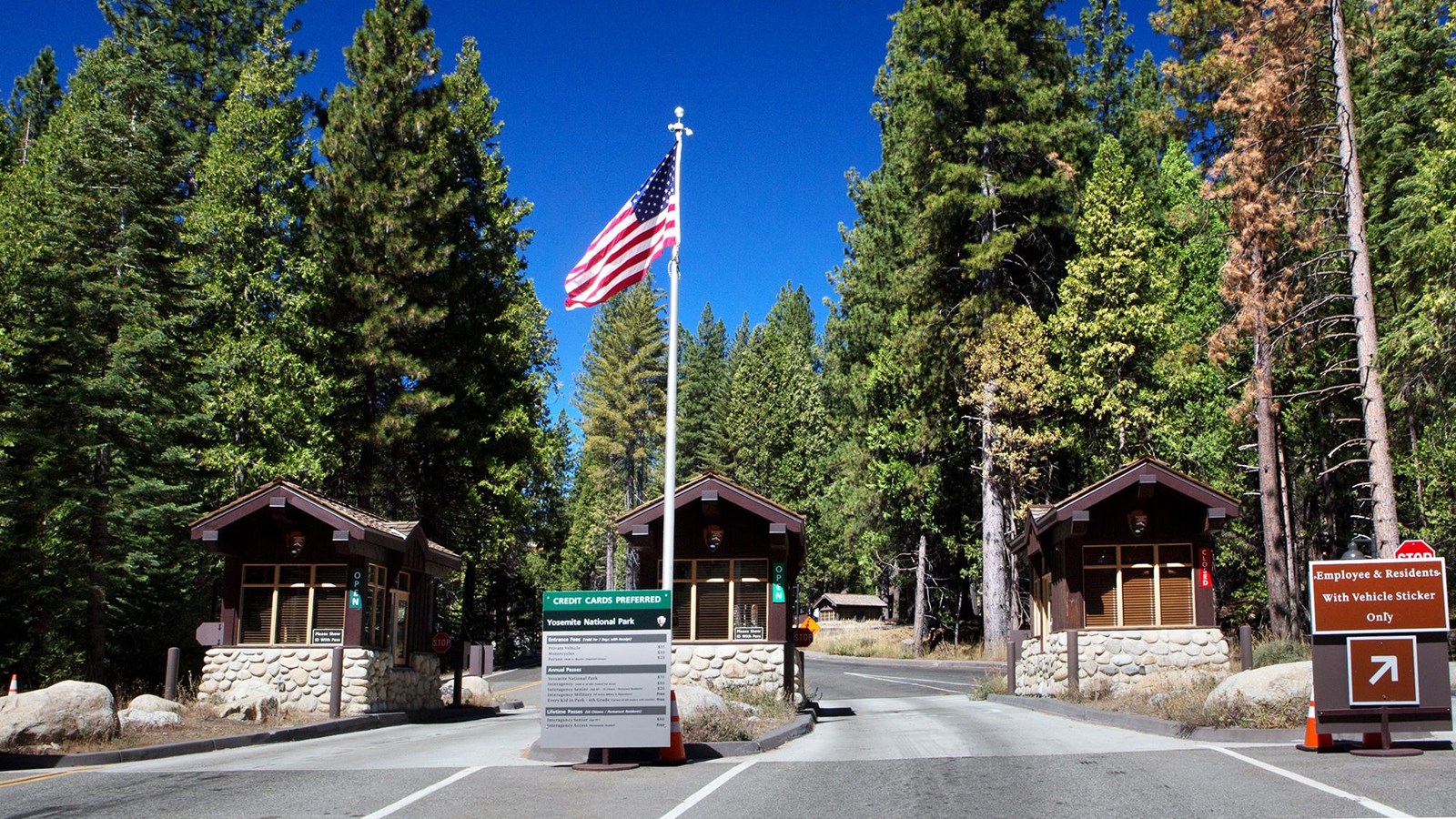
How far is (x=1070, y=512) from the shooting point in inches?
920

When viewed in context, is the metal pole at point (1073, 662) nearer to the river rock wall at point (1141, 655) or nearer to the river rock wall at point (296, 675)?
the river rock wall at point (1141, 655)

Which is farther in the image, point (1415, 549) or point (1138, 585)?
point (1138, 585)

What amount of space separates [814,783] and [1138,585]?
588 inches

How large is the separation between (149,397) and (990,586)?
77.5 ft

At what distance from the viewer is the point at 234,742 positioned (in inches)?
650

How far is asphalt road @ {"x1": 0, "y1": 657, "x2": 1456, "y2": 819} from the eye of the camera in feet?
31.3

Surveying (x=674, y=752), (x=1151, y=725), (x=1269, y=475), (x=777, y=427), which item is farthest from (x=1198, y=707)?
(x=777, y=427)

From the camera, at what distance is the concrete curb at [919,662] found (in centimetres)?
3684

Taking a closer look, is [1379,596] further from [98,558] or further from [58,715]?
[98,558]

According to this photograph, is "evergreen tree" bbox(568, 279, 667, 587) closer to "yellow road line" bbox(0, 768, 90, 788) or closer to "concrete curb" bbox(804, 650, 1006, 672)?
"concrete curb" bbox(804, 650, 1006, 672)

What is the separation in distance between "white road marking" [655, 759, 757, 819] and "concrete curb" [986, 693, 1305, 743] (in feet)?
18.2

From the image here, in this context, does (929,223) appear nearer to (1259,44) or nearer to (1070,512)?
(1259,44)

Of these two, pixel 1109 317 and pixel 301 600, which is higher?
pixel 1109 317

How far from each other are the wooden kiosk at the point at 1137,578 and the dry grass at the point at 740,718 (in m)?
6.84
